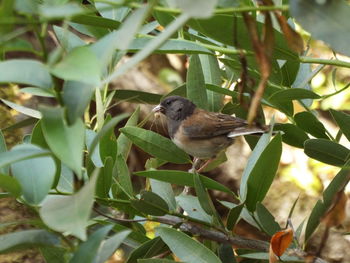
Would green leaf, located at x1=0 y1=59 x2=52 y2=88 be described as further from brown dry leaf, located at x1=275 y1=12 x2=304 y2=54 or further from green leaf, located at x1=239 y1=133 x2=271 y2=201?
green leaf, located at x1=239 y1=133 x2=271 y2=201

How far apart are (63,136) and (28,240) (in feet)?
0.65

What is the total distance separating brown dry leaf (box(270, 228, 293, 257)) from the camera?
0.97 metres

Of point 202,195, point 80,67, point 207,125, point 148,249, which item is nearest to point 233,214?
point 202,195

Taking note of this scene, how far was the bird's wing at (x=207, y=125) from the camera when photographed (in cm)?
181

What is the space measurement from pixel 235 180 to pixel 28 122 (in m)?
1.66

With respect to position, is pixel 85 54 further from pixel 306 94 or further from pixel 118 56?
pixel 306 94

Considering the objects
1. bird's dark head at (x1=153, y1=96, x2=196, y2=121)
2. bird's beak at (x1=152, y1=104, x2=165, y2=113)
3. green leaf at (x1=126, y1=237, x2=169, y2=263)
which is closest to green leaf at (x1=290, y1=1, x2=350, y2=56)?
green leaf at (x1=126, y1=237, x2=169, y2=263)

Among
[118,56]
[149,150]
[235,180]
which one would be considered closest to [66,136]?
[118,56]

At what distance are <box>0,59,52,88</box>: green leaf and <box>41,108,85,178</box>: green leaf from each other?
0.11ft

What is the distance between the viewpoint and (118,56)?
1063mm

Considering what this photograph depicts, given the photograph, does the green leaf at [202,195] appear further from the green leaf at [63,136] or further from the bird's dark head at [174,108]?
the bird's dark head at [174,108]

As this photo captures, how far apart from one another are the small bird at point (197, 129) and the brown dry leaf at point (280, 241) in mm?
763

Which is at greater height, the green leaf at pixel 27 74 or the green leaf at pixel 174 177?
the green leaf at pixel 27 74

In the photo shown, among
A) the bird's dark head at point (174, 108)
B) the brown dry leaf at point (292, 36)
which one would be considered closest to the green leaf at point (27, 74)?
the brown dry leaf at point (292, 36)
